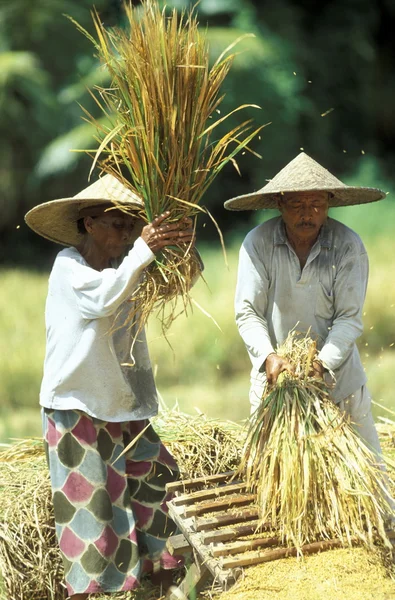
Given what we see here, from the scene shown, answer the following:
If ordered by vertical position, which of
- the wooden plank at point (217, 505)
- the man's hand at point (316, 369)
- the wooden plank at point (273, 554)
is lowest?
the wooden plank at point (273, 554)

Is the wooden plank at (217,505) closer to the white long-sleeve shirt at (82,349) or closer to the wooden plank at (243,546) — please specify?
the wooden plank at (243,546)

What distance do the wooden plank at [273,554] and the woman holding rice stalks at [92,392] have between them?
0.60m

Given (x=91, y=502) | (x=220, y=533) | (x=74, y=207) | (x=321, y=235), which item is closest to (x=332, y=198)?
(x=321, y=235)

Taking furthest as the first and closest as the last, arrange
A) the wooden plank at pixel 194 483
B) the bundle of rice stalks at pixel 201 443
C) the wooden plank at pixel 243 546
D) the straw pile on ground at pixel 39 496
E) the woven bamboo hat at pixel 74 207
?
the bundle of rice stalks at pixel 201 443 < the straw pile on ground at pixel 39 496 < the wooden plank at pixel 194 483 < the woven bamboo hat at pixel 74 207 < the wooden plank at pixel 243 546

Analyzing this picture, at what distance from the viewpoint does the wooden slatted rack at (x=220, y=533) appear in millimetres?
2850

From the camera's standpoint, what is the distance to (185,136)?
3.05 m

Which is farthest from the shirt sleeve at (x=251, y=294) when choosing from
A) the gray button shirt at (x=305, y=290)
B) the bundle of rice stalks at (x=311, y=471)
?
the bundle of rice stalks at (x=311, y=471)

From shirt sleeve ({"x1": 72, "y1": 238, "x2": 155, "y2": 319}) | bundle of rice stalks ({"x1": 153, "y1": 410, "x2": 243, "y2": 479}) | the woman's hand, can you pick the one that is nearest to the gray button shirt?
the woman's hand

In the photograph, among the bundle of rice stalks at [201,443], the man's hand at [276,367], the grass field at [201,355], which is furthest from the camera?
the grass field at [201,355]

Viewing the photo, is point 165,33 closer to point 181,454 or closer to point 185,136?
point 185,136

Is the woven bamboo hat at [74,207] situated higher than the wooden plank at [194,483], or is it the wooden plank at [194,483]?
the woven bamboo hat at [74,207]

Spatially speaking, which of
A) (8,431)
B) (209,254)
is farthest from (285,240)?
(209,254)

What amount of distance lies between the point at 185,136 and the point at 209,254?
26.7ft

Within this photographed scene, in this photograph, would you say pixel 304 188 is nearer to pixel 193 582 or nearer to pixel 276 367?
pixel 276 367
